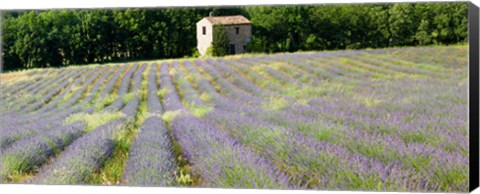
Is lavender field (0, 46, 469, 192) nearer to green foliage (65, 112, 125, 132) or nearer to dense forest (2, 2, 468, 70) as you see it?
green foliage (65, 112, 125, 132)

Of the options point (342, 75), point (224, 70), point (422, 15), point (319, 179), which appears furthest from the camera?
point (224, 70)

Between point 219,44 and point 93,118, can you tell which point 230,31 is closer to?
point 219,44

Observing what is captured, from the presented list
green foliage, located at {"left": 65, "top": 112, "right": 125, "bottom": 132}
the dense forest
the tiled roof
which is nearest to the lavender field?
green foliage, located at {"left": 65, "top": 112, "right": 125, "bottom": 132}

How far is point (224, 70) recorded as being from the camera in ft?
22.0

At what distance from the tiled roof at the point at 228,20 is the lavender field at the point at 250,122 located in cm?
44

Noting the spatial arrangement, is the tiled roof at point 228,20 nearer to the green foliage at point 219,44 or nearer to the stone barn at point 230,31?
the stone barn at point 230,31

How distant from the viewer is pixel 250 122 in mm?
6168

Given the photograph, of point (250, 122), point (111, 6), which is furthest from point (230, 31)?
point (111, 6)

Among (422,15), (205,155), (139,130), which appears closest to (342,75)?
(422,15)

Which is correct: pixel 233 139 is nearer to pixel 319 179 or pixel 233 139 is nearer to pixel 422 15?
pixel 319 179

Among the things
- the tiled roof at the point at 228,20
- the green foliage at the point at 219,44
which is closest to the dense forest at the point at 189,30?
the tiled roof at the point at 228,20

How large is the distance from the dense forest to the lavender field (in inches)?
4.8

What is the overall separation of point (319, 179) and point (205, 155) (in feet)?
3.67

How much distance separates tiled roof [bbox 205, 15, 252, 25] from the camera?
20.6 ft
